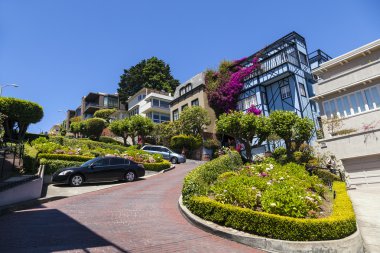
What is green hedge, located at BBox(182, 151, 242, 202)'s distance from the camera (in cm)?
1016

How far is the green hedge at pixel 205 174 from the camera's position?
1016cm

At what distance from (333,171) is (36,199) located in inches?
711

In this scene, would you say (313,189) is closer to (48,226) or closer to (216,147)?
(48,226)

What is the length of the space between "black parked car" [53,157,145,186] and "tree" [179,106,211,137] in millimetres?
17530

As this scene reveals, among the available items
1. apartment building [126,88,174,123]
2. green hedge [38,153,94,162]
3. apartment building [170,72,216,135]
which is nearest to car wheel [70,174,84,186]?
green hedge [38,153,94,162]

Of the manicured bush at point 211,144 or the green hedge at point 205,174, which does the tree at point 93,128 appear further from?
the green hedge at point 205,174

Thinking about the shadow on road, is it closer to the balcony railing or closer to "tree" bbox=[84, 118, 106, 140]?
the balcony railing

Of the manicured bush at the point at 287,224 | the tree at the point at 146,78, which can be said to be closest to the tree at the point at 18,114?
the manicured bush at the point at 287,224

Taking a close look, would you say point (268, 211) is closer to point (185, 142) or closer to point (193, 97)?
point (185, 142)

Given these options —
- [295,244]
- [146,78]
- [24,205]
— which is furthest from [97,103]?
[295,244]

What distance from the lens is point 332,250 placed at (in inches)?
250

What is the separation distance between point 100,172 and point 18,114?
760 inches

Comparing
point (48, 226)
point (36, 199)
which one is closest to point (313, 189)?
point (48, 226)

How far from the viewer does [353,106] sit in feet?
66.9
